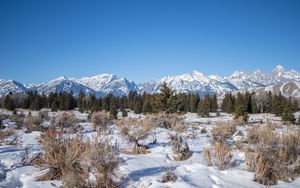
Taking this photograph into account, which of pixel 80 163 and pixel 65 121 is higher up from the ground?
pixel 65 121

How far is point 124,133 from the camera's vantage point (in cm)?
1170

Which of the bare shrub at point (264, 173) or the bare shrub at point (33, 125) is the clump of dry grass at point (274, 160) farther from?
the bare shrub at point (33, 125)

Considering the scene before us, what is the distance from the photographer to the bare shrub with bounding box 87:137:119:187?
5.82 metres

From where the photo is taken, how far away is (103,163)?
5965 mm

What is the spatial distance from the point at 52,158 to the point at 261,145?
576 centimetres

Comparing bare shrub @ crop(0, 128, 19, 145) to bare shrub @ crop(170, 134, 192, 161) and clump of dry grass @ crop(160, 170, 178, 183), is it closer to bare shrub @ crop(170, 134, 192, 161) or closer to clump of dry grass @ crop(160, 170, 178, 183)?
bare shrub @ crop(170, 134, 192, 161)

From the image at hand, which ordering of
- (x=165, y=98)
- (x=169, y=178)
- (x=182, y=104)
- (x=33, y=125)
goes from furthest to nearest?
(x=182, y=104) → (x=165, y=98) → (x=33, y=125) → (x=169, y=178)

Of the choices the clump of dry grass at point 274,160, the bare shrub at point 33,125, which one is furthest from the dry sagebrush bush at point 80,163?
the bare shrub at point 33,125

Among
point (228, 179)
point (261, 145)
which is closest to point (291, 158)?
point (261, 145)

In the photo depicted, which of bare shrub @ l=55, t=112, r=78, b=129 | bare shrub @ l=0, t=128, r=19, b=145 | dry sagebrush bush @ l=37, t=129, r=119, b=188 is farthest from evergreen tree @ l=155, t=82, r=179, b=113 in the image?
dry sagebrush bush @ l=37, t=129, r=119, b=188

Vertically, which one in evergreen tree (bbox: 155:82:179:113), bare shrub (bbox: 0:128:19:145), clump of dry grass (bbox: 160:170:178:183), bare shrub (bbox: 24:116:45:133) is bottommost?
clump of dry grass (bbox: 160:170:178:183)

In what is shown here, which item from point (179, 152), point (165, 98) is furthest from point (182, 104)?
point (179, 152)

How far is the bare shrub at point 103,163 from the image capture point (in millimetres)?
5816

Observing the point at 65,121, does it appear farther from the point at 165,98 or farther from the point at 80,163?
the point at 165,98
